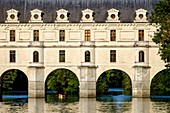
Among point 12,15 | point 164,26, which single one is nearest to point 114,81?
point 12,15

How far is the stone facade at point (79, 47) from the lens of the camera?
6706 centimetres

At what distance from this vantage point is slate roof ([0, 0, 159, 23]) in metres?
68.6

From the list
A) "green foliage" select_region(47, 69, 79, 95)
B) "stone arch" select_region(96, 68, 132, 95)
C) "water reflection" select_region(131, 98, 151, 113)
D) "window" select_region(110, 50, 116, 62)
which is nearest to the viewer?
"water reflection" select_region(131, 98, 151, 113)

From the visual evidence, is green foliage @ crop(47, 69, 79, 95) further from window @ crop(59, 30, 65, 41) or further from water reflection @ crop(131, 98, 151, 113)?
water reflection @ crop(131, 98, 151, 113)

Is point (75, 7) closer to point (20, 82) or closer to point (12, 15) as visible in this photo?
point (12, 15)

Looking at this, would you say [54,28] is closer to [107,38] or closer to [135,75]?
[107,38]

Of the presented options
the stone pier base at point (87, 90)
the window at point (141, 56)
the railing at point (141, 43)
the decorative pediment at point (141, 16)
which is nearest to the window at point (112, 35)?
the railing at point (141, 43)

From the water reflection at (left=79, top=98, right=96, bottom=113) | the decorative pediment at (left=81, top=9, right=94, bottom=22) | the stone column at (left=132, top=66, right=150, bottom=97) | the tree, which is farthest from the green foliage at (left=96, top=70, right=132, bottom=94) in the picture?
the tree

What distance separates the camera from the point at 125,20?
224 feet

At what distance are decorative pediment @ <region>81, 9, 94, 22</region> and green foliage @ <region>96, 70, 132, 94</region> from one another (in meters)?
20.8

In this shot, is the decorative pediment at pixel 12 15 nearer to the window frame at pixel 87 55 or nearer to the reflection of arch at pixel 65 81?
the window frame at pixel 87 55

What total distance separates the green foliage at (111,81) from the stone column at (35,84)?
21.3m

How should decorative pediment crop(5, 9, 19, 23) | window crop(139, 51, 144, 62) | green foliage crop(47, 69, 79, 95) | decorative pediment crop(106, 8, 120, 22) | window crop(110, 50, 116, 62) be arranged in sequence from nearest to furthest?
window crop(139, 51, 144, 62) < window crop(110, 50, 116, 62) < decorative pediment crop(106, 8, 120, 22) < decorative pediment crop(5, 9, 19, 23) < green foliage crop(47, 69, 79, 95)

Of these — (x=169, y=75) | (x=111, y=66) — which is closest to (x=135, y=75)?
(x=111, y=66)
